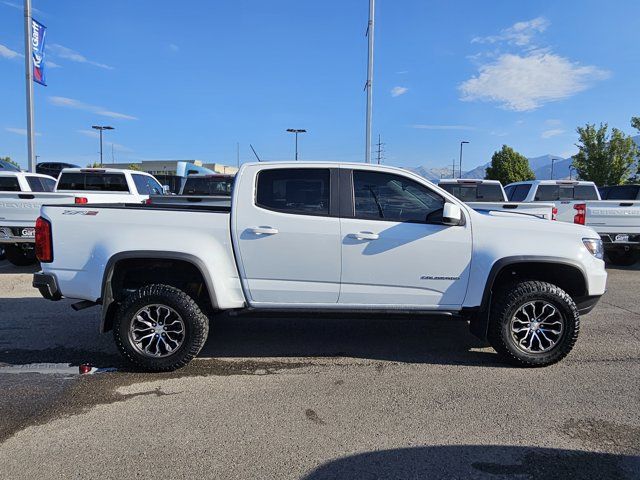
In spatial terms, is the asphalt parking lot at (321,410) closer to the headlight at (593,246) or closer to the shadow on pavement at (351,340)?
the shadow on pavement at (351,340)

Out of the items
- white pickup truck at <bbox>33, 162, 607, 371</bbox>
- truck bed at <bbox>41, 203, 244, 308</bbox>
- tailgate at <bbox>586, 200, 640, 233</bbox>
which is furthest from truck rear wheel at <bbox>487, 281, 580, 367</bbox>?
tailgate at <bbox>586, 200, 640, 233</bbox>

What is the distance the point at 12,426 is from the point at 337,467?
2.41 meters

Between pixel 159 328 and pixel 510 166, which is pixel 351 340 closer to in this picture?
pixel 159 328

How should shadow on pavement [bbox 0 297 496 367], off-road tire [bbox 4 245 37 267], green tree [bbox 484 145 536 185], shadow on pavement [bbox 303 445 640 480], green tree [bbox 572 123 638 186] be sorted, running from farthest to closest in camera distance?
green tree [bbox 484 145 536 185], green tree [bbox 572 123 638 186], off-road tire [bbox 4 245 37 267], shadow on pavement [bbox 0 297 496 367], shadow on pavement [bbox 303 445 640 480]

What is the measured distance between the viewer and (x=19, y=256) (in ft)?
32.5

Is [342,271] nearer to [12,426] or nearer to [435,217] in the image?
[435,217]

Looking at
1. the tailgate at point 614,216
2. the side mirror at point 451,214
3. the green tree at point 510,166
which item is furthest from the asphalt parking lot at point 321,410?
the green tree at point 510,166

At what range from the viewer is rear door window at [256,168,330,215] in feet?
14.4

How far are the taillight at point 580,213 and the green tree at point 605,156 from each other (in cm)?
2179

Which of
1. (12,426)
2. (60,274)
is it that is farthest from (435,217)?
(12,426)

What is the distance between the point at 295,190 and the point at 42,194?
660 centimetres

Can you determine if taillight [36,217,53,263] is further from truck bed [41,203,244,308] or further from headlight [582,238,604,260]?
headlight [582,238,604,260]

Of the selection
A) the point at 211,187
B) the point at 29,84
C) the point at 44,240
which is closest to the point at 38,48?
the point at 29,84

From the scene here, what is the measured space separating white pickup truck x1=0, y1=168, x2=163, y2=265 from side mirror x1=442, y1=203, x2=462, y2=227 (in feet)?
19.6
